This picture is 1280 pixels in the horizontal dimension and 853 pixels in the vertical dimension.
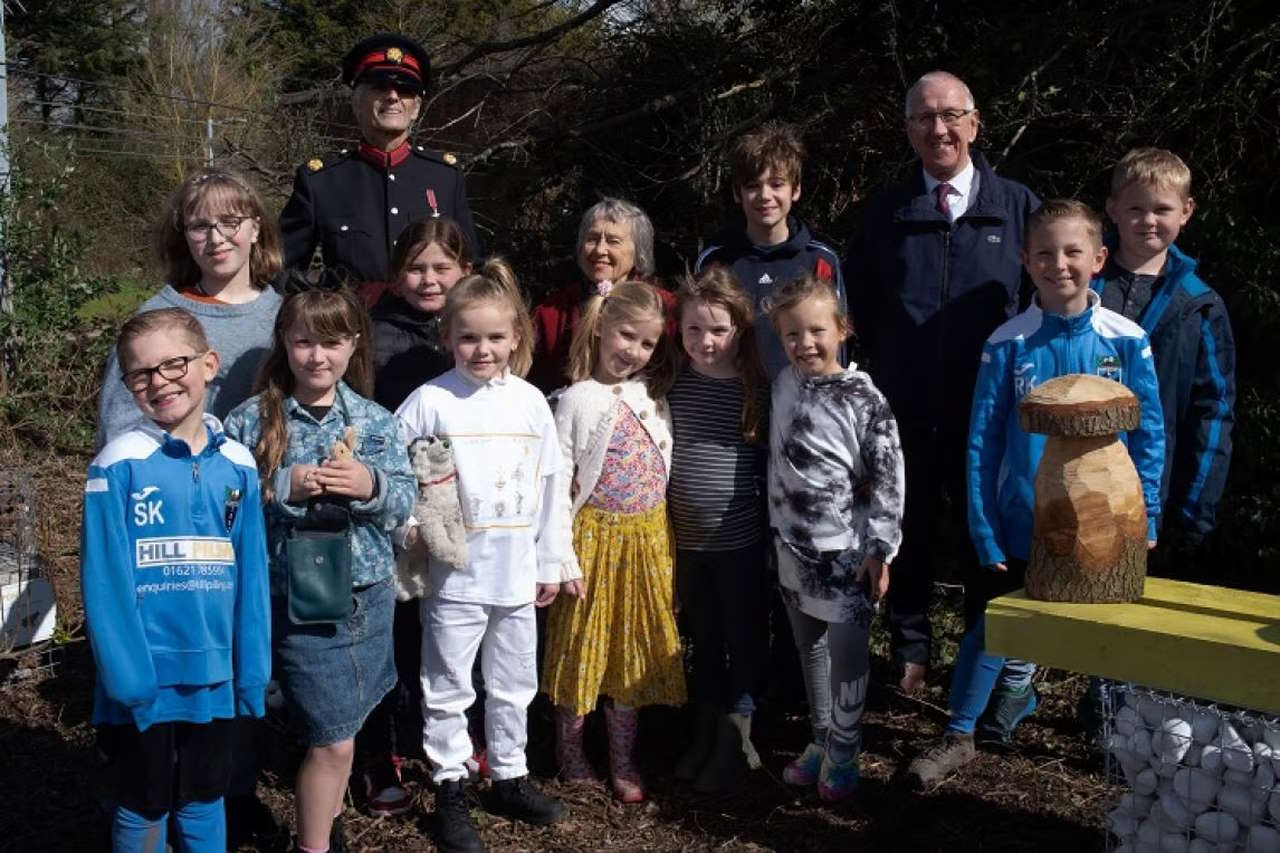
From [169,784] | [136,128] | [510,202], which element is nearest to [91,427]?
[510,202]

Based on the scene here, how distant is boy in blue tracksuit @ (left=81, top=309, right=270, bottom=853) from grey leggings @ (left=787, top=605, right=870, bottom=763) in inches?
66.1

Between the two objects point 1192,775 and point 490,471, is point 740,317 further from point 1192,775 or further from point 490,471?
point 1192,775

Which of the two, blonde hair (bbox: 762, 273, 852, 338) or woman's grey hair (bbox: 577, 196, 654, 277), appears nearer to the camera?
blonde hair (bbox: 762, 273, 852, 338)

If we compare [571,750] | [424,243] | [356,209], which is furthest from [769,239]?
[571,750]

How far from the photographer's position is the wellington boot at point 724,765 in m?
4.04

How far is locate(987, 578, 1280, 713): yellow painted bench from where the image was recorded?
2.66m

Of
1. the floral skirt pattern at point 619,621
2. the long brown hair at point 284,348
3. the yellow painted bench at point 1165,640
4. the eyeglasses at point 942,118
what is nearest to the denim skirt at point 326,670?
the long brown hair at point 284,348

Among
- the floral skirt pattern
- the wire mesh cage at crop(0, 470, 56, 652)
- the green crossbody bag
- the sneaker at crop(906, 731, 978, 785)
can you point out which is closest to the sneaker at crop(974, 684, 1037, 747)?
the sneaker at crop(906, 731, 978, 785)

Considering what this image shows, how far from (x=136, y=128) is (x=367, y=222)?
16.0 m

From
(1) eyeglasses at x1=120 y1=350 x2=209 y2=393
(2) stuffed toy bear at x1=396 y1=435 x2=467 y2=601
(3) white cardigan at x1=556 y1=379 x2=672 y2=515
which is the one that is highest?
(1) eyeglasses at x1=120 y1=350 x2=209 y2=393

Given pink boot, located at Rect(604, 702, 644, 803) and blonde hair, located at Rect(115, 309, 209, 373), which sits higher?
blonde hair, located at Rect(115, 309, 209, 373)

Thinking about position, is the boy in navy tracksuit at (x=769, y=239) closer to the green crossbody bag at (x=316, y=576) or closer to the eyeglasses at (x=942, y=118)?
the eyeglasses at (x=942, y=118)

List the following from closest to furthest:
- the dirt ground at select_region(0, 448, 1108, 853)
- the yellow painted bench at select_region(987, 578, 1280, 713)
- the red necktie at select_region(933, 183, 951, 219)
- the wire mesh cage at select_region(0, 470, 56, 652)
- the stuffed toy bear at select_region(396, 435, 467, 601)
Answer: the yellow painted bench at select_region(987, 578, 1280, 713) < the stuffed toy bear at select_region(396, 435, 467, 601) < the dirt ground at select_region(0, 448, 1108, 853) < the red necktie at select_region(933, 183, 951, 219) < the wire mesh cage at select_region(0, 470, 56, 652)

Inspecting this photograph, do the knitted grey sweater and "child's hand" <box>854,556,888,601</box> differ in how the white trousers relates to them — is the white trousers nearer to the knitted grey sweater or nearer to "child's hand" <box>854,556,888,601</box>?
the knitted grey sweater
